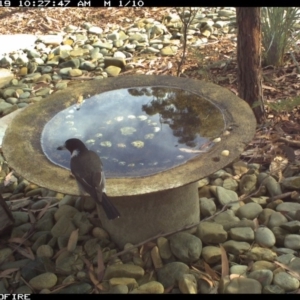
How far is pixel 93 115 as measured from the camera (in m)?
2.91

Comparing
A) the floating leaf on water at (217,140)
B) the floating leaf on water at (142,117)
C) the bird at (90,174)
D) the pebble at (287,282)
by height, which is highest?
the floating leaf on water at (142,117)

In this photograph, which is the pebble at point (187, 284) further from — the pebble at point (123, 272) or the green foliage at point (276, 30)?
the green foliage at point (276, 30)

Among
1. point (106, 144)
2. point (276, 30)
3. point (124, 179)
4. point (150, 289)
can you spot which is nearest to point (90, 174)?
point (124, 179)

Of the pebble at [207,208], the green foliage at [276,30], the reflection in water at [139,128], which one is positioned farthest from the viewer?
the green foliage at [276,30]

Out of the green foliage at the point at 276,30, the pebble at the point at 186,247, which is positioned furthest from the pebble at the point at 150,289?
the green foliage at the point at 276,30

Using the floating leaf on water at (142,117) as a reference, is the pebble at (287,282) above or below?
below

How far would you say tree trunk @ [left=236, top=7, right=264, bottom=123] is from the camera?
3494 millimetres

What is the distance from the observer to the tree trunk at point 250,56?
3494mm

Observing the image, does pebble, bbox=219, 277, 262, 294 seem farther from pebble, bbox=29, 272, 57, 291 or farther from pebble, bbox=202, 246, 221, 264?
pebble, bbox=29, 272, 57, 291

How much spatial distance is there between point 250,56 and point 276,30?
89 centimetres

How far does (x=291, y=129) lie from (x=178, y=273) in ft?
5.31

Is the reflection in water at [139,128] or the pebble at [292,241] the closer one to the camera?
the reflection in water at [139,128]

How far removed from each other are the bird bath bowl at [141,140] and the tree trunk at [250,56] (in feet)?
2.26

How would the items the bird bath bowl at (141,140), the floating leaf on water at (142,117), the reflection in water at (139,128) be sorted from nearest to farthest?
the bird bath bowl at (141,140)
the reflection in water at (139,128)
the floating leaf on water at (142,117)
